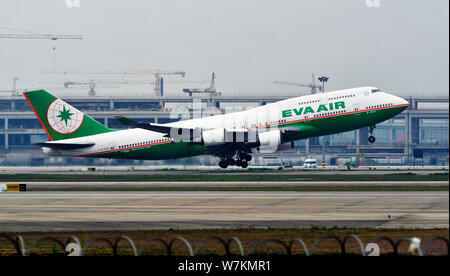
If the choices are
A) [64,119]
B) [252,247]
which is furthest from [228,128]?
[252,247]

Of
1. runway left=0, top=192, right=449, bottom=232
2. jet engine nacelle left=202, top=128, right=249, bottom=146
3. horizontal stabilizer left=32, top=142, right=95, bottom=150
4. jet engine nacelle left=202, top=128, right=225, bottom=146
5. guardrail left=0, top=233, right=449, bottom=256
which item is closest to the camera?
guardrail left=0, top=233, right=449, bottom=256

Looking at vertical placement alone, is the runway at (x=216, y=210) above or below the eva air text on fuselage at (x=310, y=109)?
below

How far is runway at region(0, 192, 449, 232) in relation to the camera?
3719cm

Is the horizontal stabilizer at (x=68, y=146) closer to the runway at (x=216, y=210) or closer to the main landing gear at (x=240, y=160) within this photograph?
→ the main landing gear at (x=240, y=160)

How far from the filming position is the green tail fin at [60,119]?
8594 centimetres

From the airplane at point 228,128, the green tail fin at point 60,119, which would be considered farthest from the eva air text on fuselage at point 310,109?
the green tail fin at point 60,119

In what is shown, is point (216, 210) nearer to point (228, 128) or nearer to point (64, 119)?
point (228, 128)

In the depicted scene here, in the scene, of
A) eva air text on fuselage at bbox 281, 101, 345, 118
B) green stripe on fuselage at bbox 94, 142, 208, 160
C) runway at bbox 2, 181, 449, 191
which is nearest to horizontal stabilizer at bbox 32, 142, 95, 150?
green stripe on fuselage at bbox 94, 142, 208, 160

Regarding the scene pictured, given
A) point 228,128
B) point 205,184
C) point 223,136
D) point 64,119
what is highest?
point 64,119

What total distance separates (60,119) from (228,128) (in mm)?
22188

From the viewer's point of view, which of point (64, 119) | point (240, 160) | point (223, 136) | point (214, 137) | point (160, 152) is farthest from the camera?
point (64, 119)

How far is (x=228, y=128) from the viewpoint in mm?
83312

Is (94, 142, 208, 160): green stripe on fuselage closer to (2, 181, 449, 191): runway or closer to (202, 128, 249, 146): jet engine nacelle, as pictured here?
(202, 128, 249, 146): jet engine nacelle
